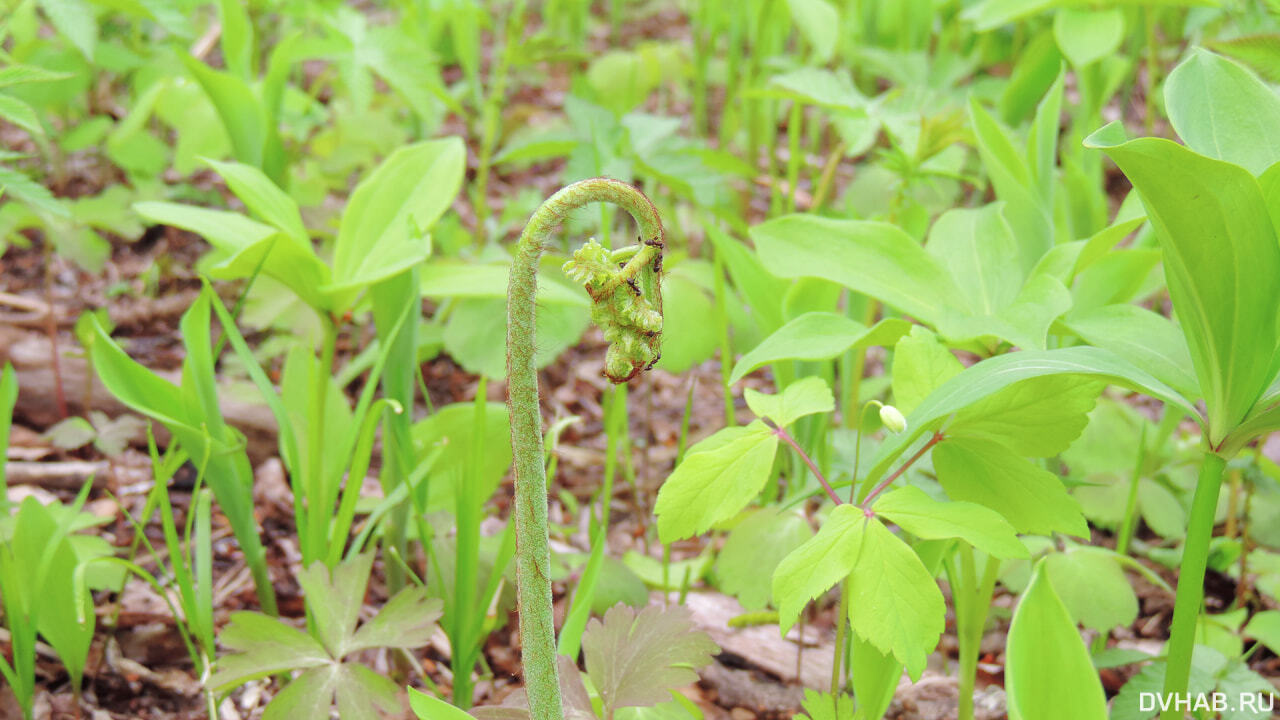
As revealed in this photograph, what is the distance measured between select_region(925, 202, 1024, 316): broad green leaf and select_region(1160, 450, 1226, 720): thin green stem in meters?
0.39

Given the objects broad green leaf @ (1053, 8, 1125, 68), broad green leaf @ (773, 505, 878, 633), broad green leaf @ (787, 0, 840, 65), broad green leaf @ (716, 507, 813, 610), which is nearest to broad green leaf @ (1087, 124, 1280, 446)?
broad green leaf @ (773, 505, 878, 633)

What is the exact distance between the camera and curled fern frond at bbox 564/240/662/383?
775 mm

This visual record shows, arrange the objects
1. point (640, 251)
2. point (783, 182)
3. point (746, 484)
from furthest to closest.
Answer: point (783, 182), point (746, 484), point (640, 251)

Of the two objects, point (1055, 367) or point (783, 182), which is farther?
point (783, 182)

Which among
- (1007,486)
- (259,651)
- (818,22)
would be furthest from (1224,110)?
(818,22)

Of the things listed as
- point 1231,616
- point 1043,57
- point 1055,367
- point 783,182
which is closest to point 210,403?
point 1055,367

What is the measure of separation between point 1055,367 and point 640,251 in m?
0.48

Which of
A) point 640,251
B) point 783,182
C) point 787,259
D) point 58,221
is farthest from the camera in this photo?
point 783,182

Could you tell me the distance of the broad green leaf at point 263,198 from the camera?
154cm

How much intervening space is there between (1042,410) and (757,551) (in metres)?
0.52

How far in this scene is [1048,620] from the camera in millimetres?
967

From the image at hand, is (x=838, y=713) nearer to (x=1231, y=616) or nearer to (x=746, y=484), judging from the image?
(x=746, y=484)

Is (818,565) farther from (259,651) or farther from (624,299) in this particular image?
(259,651)

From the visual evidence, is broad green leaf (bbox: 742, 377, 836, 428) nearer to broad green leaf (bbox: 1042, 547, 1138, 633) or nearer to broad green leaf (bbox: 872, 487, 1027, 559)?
broad green leaf (bbox: 872, 487, 1027, 559)
